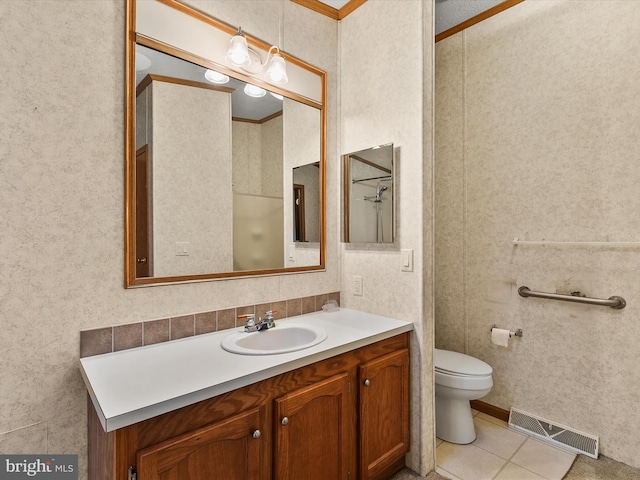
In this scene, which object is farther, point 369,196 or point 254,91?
point 369,196

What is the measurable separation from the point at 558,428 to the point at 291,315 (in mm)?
1736

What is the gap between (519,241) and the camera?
213cm

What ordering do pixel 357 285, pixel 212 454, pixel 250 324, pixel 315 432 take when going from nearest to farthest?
1. pixel 212 454
2. pixel 315 432
3. pixel 250 324
4. pixel 357 285

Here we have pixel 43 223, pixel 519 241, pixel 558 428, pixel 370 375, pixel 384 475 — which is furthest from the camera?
pixel 519 241

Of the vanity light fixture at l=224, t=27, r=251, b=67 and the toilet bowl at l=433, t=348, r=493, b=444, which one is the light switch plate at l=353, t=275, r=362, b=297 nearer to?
the toilet bowl at l=433, t=348, r=493, b=444

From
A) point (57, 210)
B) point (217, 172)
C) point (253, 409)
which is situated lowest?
point (253, 409)

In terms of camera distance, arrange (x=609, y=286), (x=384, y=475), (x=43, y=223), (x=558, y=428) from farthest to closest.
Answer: (x=558, y=428)
(x=609, y=286)
(x=384, y=475)
(x=43, y=223)

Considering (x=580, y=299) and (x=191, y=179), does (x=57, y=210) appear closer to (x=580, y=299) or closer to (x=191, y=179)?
(x=191, y=179)

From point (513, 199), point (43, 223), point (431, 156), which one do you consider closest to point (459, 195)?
point (513, 199)

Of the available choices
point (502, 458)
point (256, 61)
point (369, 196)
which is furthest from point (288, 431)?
point (256, 61)

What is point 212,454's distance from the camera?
1018 millimetres

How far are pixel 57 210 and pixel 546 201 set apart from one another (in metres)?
2.46

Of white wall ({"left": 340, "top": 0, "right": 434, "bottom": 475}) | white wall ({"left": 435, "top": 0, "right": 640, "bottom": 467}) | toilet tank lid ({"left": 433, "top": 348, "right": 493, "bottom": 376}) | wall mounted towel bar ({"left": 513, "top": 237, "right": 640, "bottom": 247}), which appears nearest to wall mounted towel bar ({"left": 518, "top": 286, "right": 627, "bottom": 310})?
white wall ({"left": 435, "top": 0, "right": 640, "bottom": 467})

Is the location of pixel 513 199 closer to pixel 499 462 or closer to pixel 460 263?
pixel 460 263
